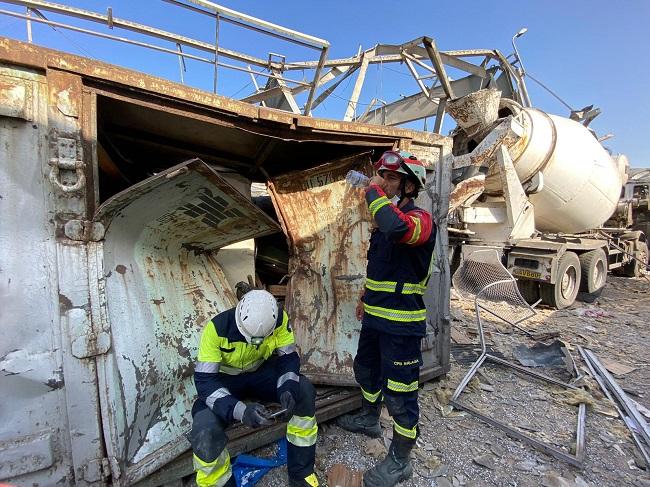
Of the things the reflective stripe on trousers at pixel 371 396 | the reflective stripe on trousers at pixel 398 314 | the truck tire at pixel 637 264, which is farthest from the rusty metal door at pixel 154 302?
the truck tire at pixel 637 264

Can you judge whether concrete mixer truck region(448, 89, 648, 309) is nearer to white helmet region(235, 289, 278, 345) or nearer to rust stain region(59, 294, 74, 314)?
white helmet region(235, 289, 278, 345)

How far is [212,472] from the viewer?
1589mm

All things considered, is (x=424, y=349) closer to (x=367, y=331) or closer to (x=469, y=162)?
(x=367, y=331)

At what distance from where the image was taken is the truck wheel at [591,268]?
6.19 m

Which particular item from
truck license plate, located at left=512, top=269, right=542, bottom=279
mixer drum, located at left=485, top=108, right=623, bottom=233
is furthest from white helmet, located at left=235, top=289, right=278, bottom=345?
truck license plate, located at left=512, top=269, right=542, bottom=279

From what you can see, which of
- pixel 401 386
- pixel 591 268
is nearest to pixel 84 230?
pixel 401 386

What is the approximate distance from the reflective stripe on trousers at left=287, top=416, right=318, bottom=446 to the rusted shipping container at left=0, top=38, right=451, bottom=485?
57cm

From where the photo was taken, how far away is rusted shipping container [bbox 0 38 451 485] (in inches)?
57.3

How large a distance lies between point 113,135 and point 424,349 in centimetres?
279

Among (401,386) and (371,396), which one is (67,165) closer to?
(401,386)

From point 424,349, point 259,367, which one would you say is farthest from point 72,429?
point 424,349

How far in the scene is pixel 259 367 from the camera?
2.00 m

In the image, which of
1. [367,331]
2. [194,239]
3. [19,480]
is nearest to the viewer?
[19,480]

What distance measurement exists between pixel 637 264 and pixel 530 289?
496cm
